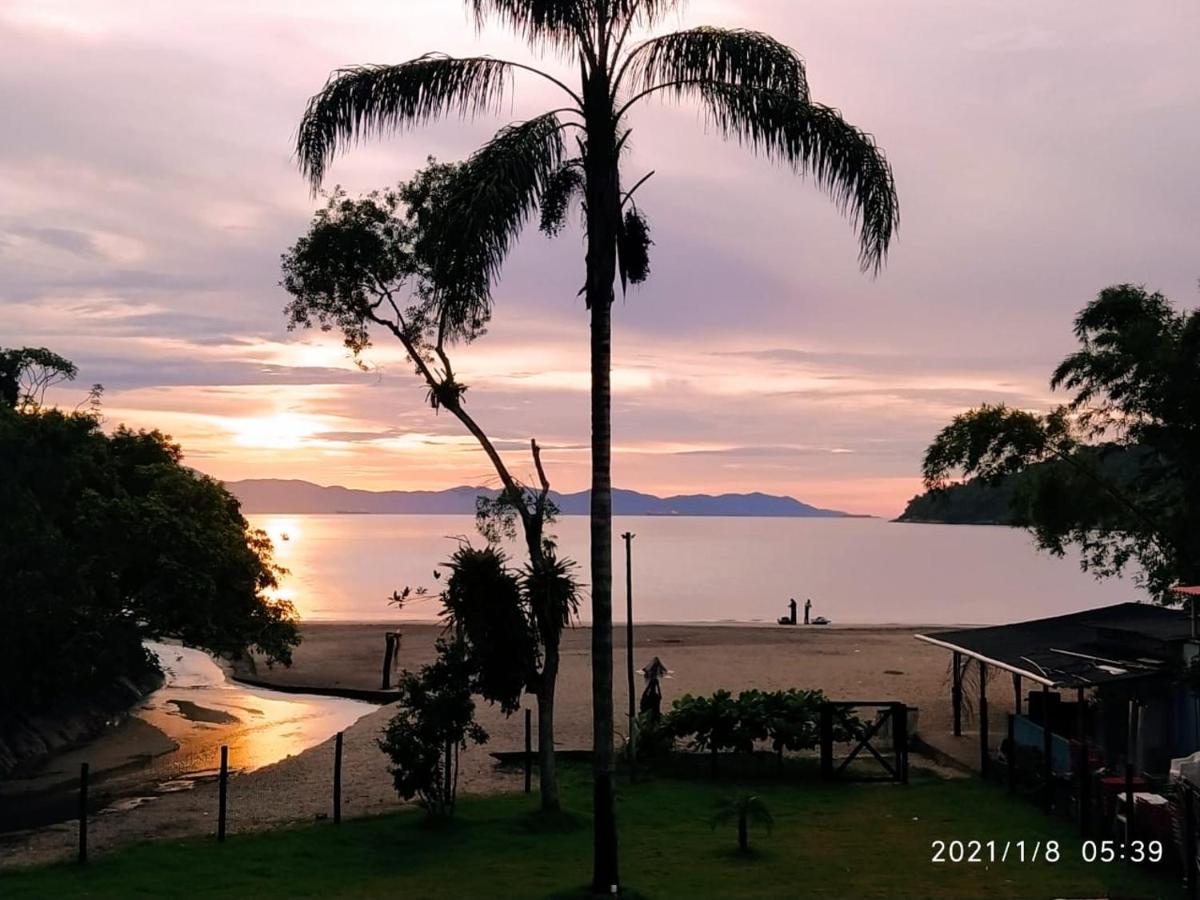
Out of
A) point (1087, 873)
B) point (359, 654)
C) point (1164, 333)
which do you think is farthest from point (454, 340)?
point (359, 654)

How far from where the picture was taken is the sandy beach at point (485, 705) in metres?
20.8

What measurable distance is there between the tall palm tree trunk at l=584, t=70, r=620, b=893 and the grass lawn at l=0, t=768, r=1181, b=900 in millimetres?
2015

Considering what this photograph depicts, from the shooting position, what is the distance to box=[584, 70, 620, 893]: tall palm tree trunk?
14.1 metres

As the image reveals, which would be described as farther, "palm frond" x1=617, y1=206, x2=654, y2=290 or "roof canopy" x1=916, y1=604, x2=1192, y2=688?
"roof canopy" x1=916, y1=604, x2=1192, y2=688

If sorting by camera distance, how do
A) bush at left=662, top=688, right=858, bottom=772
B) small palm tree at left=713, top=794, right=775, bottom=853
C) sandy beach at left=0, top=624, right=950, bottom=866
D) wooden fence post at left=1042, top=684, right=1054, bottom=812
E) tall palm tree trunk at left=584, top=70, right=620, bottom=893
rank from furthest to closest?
bush at left=662, top=688, right=858, bottom=772, sandy beach at left=0, top=624, right=950, bottom=866, wooden fence post at left=1042, top=684, right=1054, bottom=812, small palm tree at left=713, top=794, right=775, bottom=853, tall palm tree trunk at left=584, top=70, right=620, bottom=893

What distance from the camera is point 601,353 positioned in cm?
1435

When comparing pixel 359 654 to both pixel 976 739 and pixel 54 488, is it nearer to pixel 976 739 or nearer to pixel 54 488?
pixel 54 488

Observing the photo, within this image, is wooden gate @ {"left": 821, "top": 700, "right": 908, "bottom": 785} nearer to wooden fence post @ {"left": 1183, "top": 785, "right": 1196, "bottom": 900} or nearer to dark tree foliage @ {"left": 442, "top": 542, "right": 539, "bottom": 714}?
dark tree foliage @ {"left": 442, "top": 542, "right": 539, "bottom": 714}

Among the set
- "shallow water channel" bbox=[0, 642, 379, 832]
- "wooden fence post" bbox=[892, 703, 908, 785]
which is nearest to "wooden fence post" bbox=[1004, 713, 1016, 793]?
"wooden fence post" bbox=[892, 703, 908, 785]

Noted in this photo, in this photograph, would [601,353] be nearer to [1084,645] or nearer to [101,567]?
[1084,645]

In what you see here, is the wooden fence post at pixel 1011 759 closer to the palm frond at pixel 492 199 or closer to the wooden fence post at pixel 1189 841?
the wooden fence post at pixel 1189 841

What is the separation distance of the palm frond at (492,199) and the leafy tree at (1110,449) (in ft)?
60.8

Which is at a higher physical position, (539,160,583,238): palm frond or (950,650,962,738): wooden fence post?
(539,160,583,238): palm frond
